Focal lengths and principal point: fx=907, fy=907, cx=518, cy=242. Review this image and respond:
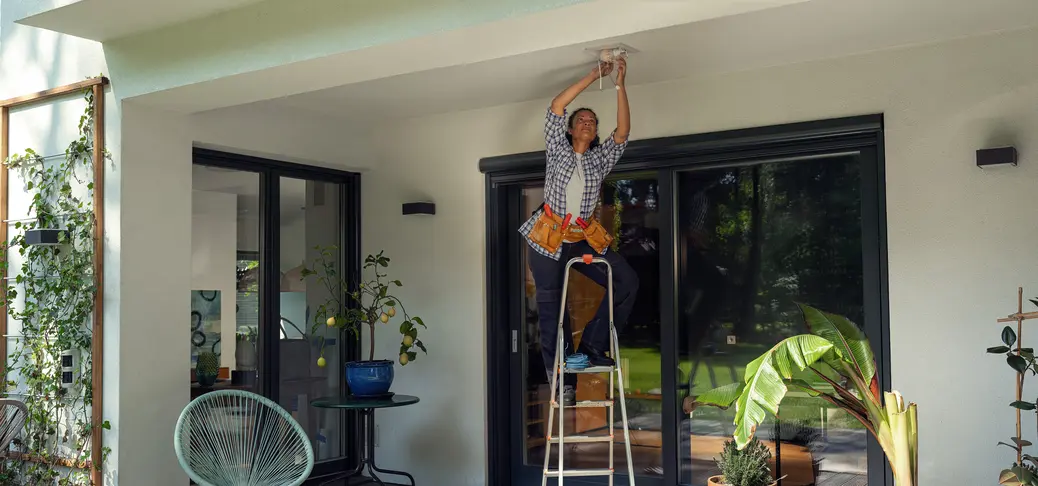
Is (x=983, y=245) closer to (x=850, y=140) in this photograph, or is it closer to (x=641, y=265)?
(x=850, y=140)

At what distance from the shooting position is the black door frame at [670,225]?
4.45 meters

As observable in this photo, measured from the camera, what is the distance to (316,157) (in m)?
5.87

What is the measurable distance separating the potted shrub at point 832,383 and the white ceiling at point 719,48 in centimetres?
129

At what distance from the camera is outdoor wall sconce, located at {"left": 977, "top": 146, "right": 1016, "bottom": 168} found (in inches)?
157

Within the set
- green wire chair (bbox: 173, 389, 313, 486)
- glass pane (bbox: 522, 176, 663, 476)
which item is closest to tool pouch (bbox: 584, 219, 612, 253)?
glass pane (bbox: 522, 176, 663, 476)

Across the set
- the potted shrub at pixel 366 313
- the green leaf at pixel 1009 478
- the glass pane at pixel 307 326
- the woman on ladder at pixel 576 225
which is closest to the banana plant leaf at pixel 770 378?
the green leaf at pixel 1009 478

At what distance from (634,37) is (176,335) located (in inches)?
113

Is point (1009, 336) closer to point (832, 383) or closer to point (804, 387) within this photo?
point (832, 383)

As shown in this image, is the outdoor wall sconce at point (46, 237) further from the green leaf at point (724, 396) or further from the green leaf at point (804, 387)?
the green leaf at point (804, 387)

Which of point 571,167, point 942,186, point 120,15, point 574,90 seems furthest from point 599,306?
point 120,15

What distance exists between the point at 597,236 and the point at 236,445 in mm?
2208

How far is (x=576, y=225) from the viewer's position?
488 centimetres

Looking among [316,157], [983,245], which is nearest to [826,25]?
[983,245]

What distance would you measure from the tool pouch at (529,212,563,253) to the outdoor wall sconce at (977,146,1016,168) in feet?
6.64
